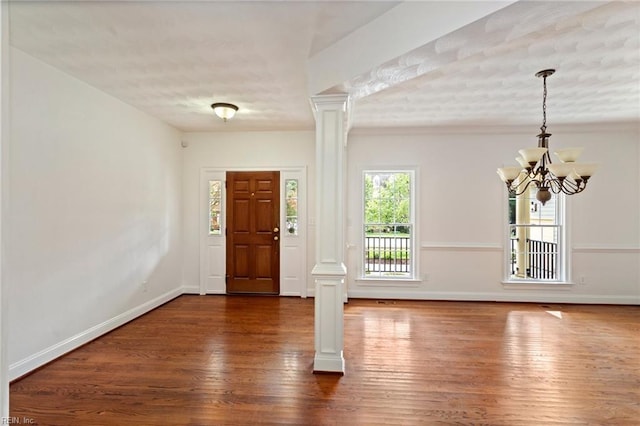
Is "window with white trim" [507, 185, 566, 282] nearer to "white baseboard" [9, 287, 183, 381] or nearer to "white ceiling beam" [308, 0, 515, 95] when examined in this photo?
"white ceiling beam" [308, 0, 515, 95]

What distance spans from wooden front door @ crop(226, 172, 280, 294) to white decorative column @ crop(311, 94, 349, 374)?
244 centimetres

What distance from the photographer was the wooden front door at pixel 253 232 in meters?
5.16

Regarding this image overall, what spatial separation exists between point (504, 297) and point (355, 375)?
3.39m

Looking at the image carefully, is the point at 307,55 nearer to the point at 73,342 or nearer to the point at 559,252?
the point at 73,342

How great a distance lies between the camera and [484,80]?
319cm

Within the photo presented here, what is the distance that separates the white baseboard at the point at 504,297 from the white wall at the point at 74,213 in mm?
3211

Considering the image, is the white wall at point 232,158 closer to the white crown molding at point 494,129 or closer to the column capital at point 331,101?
the white crown molding at point 494,129

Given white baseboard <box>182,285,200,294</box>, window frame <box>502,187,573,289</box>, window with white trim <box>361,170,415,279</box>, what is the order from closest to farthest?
window frame <box>502,187,573,289</box> → window with white trim <box>361,170,415,279</box> → white baseboard <box>182,285,200,294</box>

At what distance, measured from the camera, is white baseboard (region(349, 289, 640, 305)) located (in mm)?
4762

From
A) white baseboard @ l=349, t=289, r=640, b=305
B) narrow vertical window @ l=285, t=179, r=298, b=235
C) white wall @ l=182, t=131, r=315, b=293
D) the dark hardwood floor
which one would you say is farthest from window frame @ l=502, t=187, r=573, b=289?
narrow vertical window @ l=285, t=179, r=298, b=235

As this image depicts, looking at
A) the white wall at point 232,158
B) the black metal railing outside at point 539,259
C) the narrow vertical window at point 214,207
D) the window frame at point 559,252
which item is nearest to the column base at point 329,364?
the white wall at point 232,158

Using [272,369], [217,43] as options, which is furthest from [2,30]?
[272,369]

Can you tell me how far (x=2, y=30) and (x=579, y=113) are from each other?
553 cm

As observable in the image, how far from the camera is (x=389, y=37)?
2.07 metres
